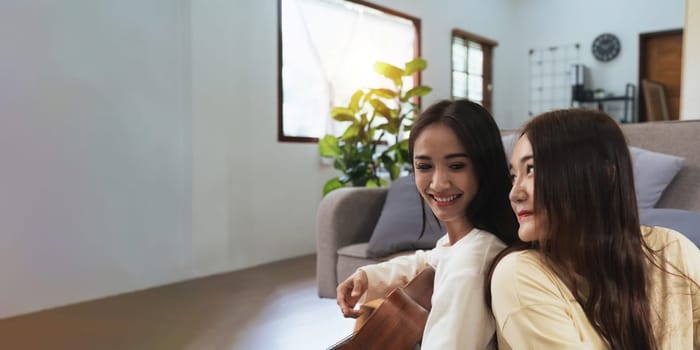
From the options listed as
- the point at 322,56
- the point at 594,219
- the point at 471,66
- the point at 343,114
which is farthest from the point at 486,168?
the point at 471,66

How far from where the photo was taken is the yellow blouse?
62 cm

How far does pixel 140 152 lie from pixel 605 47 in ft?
17.4

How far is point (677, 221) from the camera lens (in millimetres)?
1406

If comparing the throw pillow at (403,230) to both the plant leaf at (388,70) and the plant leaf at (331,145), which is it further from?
the plant leaf at (388,70)

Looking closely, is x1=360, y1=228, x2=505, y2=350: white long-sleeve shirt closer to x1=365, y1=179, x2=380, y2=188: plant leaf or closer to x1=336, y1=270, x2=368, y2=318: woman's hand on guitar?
x1=336, y1=270, x2=368, y2=318: woman's hand on guitar

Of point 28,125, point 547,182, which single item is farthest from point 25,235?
point 547,182

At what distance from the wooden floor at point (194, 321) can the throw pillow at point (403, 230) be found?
0.49 metres

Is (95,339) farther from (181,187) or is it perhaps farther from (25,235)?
(181,187)

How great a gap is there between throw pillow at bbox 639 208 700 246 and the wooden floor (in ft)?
4.16

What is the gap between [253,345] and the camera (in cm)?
211

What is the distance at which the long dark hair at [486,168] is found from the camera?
816mm

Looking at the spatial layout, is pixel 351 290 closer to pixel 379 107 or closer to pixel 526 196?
pixel 526 196

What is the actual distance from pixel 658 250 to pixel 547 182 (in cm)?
23

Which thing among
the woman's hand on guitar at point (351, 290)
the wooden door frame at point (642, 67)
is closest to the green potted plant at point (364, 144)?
the woman's hand on guitar at point (351, 290)
